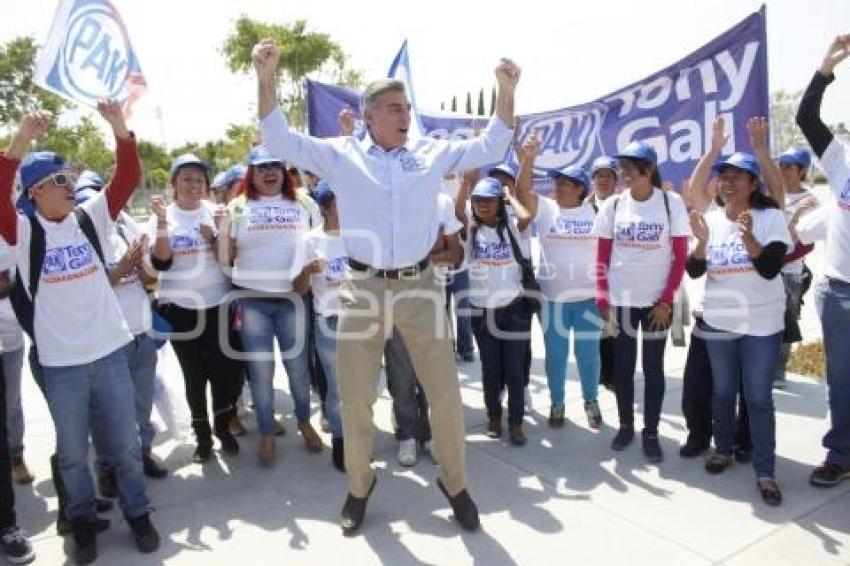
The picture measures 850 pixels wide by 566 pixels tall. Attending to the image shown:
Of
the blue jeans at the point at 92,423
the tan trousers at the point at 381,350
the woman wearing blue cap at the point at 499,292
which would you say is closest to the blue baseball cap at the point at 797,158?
the woman wearing blue cap at the point at 499,292

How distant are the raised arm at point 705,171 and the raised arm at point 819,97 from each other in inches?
18.9

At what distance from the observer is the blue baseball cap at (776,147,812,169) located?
16.4 ft

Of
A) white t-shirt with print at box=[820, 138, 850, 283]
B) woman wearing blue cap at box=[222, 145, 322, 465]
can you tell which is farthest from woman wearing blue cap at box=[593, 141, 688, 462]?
woman wearing blue cap at box=[222, 145, 322, 465]

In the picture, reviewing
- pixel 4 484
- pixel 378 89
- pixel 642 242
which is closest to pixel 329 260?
pixel 378 89

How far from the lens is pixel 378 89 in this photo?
3090 mm

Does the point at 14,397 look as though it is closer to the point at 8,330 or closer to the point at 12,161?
the point at 8,330

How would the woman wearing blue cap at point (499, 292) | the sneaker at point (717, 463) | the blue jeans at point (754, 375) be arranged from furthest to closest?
the woman wearing blue cap at point (499, 292) → the sneaker at point (717, 463) → the blue jeans at point (754, 375)

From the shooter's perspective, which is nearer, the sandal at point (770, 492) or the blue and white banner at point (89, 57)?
the sandal at point (770, 492)

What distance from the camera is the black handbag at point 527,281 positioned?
4430 mm

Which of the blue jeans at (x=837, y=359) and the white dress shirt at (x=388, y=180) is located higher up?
the white dress shirt at (x=388, y=180)

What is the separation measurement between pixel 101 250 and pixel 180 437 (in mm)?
1861

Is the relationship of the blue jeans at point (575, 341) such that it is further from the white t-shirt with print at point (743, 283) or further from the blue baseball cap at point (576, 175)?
the white t-shirt with print at point (743, 283)

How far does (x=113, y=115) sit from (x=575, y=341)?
10.5 feet

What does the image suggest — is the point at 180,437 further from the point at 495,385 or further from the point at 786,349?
the point at 786,349
